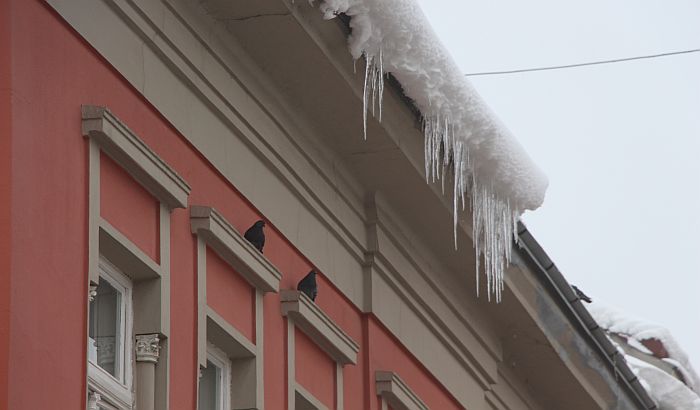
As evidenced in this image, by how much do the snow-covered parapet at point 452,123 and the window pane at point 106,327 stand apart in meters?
2.18

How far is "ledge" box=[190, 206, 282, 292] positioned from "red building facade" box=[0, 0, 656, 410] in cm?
1

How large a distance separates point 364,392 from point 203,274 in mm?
2655

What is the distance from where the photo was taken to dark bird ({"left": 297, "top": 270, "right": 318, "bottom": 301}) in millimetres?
13359

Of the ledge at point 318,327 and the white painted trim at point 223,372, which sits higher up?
the ledge at point 318,327

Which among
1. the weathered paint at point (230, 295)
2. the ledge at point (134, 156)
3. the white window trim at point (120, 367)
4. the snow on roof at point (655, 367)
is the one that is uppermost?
the snow on roof at point (655, 367)

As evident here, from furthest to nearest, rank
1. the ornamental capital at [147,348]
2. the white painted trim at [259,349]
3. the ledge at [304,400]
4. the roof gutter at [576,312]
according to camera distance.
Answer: the roof gutter at [576,312]
the ledge at [304,400]
the white painted trim at [259,349]
the ornamental capital at [147,348]

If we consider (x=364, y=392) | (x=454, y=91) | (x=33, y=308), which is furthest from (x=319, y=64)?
(x=33, y=308)

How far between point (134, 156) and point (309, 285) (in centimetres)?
235

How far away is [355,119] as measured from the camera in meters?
13.8

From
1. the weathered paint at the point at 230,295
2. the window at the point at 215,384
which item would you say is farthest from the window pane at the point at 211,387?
the weathered paint at the point at 230,295

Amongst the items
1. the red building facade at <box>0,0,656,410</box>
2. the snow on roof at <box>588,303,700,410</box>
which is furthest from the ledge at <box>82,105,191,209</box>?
the snow on roof at <box>588,303,700,410</box>

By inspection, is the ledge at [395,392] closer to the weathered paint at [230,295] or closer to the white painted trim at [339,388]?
the white painted trim at [339,388]

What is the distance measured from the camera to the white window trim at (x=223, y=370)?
12539 mm

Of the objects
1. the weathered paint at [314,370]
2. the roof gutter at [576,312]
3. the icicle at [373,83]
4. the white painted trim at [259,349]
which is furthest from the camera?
the roof gutter at [576,312]
